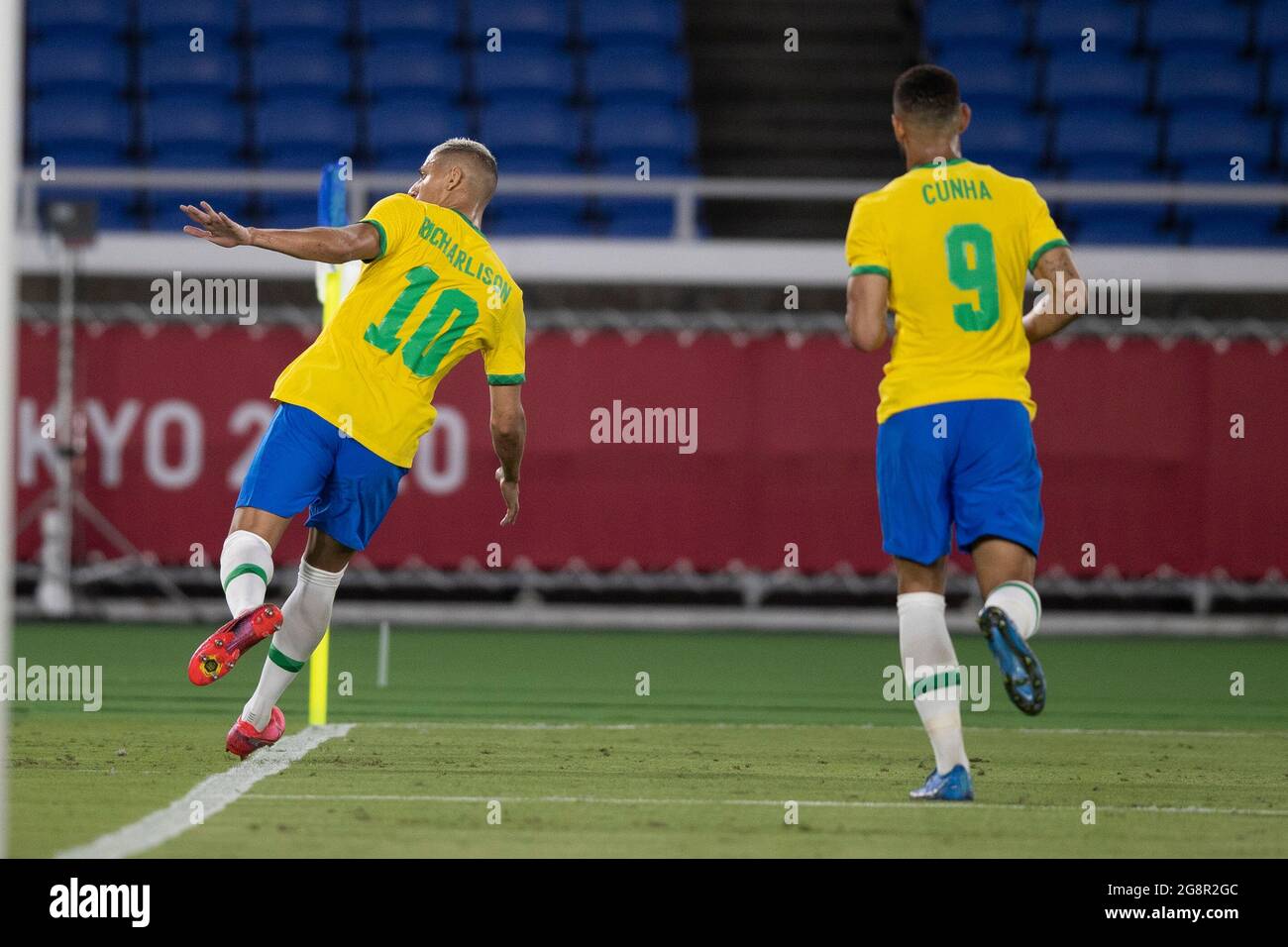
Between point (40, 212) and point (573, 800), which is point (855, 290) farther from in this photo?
point (40, 212)

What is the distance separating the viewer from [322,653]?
7.11m

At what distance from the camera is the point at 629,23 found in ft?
53.6

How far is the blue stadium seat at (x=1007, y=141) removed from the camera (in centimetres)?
1554

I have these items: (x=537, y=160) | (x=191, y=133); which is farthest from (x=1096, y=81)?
(x=191, y=133)

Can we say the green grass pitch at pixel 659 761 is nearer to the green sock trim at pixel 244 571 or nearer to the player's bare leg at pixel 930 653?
the player's bare leg at pixel 930 653

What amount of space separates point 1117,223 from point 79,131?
8.79m

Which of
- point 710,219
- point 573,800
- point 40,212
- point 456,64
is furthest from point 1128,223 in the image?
point 573,800

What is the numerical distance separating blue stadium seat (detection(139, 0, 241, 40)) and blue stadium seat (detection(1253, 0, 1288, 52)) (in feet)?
30.2

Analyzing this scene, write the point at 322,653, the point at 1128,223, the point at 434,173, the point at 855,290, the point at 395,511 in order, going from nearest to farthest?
the point at 855,290 → the point at 434,173 → the point at 322,653 → the point at 395,511 → the point at 1128,223

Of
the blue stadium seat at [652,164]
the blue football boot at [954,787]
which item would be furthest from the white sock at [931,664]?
the blue stadium seat at [652,164]

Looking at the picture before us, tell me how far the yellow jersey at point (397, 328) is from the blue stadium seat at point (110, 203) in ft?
32.2

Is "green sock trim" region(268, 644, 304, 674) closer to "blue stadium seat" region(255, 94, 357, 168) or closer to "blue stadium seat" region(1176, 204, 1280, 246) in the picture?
"blue stadium seat" region(255, 94, 357, 168)
